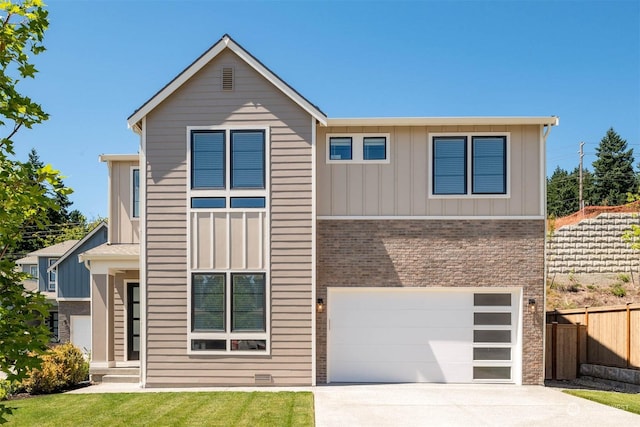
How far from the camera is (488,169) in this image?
35.4 ft

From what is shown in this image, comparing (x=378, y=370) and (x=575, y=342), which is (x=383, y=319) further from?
(x=575, y=342)

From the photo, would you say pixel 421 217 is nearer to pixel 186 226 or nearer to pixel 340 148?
pixel 340 148

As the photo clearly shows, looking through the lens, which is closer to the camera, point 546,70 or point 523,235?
point 523,235

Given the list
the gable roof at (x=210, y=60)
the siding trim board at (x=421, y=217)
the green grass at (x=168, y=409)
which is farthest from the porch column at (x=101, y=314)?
the siding trim board at (x=421, y=217)

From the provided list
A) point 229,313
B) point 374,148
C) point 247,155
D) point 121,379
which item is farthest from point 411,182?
point 121,379

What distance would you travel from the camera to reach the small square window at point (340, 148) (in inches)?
432

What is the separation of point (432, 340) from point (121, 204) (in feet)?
25.8

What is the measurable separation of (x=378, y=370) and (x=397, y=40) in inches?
313

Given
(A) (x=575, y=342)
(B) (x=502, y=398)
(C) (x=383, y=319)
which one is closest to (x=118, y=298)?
(C) (x=383, y=319)

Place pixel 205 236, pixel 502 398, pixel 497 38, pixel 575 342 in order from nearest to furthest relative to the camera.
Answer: pixel 502 398, pixel 205 236, pixel 575 342, pixel 497 38

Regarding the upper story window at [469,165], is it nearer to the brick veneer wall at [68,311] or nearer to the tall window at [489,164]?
the tall window at [489,164]

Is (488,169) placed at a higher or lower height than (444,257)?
higher

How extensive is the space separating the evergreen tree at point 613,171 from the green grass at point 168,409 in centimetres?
4407

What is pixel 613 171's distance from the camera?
153ft
